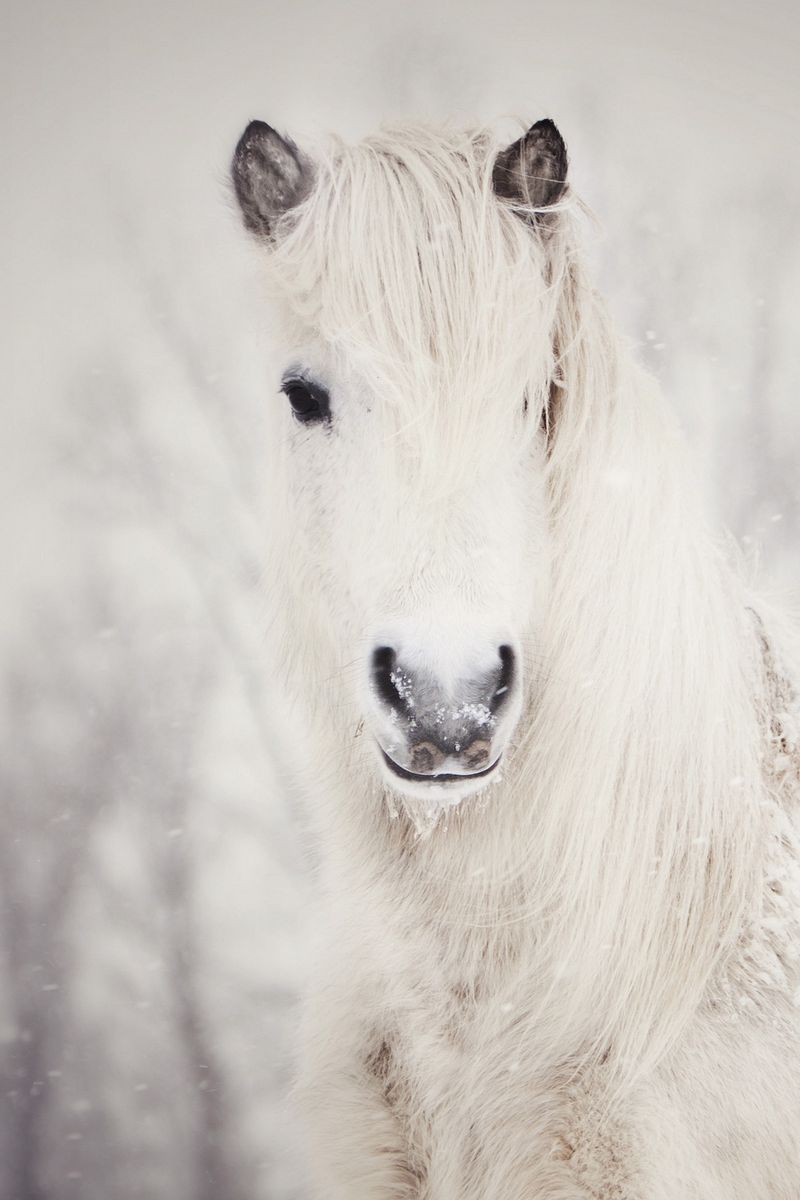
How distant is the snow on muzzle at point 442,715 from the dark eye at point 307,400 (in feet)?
0.95

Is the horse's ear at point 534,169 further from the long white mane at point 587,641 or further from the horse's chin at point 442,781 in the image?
the horse's chin at point 442,781

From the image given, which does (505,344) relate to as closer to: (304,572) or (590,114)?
(304,572)

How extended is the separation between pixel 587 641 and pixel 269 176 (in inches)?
25.1

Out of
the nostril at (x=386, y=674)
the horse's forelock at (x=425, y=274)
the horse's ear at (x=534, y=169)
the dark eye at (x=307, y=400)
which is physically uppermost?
the horse's ear at (x=534, y=169)

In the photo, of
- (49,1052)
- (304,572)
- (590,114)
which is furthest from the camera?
(49,1052)

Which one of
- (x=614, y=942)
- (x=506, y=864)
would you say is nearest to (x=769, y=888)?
(x=614, y=942)

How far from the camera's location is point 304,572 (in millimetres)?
879

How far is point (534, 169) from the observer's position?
0.80 m

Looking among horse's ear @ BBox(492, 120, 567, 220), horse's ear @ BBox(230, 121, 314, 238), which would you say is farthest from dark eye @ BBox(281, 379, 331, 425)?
horse's ear @ BBox(492, 120, 567, 220)

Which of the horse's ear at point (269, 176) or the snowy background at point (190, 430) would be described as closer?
the horse's ear at point (269, 176)

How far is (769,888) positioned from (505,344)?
25.0 inches

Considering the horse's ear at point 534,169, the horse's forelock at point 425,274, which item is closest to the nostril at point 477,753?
the horse's forelock at point 425,274

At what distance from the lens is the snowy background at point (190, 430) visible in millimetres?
1158

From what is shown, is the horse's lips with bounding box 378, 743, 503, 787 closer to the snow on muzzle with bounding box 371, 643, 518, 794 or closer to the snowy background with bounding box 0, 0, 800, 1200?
the snow on muzzle with bounding box 371, 643, 518, 794
